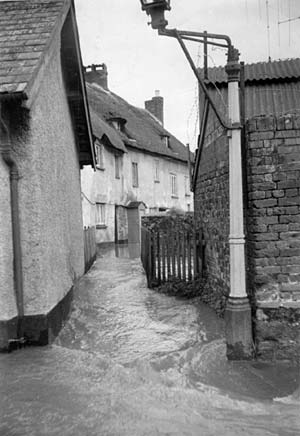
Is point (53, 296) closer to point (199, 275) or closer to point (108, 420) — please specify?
point (108, 420)

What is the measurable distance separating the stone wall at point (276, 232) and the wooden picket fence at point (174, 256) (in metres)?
4.08

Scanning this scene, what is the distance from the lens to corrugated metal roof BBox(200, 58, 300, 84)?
34.4 ft

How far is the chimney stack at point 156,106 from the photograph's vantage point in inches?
1496

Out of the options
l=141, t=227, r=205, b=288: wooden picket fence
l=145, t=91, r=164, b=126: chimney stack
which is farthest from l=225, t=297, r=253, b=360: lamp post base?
l=145, t=91, r=164, b=126: chimney stack

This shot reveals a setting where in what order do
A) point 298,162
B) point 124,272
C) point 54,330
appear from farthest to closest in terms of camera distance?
point 124,272
point 54,330
point 298,162

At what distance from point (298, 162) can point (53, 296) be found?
400 cm

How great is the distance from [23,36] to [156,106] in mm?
32760

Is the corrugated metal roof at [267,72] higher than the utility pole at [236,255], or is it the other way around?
the corrugated metal roof at [267,72]

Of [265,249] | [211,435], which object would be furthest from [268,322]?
[211,435]

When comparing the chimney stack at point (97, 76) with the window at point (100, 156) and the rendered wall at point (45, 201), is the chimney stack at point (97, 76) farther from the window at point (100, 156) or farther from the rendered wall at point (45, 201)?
the rendered wall at point (45, 201)

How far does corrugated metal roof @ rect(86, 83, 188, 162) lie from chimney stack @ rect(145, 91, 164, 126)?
4.81 ft

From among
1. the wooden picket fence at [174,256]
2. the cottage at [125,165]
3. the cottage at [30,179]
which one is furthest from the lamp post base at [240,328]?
the cottage at [125,165]

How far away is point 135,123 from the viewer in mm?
30594

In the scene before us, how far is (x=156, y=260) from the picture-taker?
33.8ft
